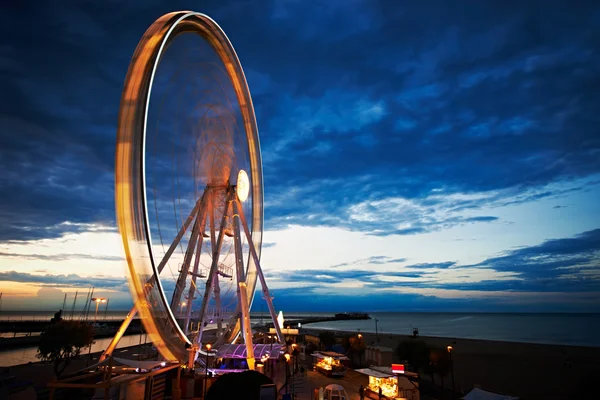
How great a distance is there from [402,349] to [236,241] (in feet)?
67.3

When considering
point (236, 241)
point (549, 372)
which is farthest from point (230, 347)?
point (549, 372)

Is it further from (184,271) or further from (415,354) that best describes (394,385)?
(415,354)

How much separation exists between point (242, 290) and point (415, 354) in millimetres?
18025

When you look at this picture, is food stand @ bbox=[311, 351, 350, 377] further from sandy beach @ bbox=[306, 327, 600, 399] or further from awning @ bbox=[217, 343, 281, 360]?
sandy beach @ bbox=[306, 327, 600, 399]

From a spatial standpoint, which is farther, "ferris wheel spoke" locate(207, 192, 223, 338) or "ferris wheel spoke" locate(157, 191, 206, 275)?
"ferris wheel spoke" locate(207, 192, 223, 338)

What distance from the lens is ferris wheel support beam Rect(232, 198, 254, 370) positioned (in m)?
20.3

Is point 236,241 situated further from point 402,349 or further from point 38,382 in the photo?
point 402,349

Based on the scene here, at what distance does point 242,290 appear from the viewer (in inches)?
878

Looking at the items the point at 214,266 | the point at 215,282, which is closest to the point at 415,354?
the point at 215,282

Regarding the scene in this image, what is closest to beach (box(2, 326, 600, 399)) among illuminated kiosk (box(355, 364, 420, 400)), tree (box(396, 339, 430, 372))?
tree (box(396, 339, 430, 372))

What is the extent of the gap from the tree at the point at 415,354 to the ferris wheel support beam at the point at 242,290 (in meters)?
16.4

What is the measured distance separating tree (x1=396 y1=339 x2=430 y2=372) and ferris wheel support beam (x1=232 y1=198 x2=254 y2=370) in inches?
645

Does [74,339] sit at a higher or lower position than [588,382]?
higher

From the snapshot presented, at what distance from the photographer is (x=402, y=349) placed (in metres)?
35.2
